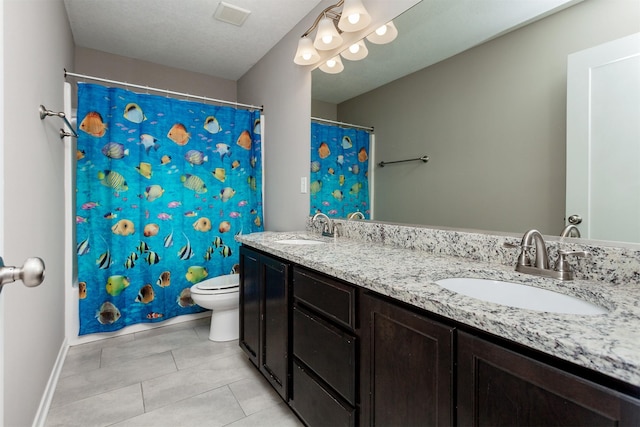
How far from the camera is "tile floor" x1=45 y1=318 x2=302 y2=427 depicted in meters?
1.50

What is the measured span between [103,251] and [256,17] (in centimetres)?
202

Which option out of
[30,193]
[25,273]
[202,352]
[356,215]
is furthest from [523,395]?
[202,352]

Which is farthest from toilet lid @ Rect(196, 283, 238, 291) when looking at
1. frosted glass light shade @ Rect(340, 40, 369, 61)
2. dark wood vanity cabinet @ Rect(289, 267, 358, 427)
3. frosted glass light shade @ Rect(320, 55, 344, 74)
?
frosted glass light shade @ Rect(340, 40, 369, 61)

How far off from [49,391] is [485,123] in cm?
245

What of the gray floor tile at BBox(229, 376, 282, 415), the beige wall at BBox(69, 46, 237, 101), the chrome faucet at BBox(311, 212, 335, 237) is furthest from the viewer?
the beige wall at BBox(69, 46, 237, 101)

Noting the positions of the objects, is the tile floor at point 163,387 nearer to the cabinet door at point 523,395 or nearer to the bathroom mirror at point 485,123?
the cabinet door at point 523,395

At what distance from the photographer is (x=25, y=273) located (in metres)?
0.58

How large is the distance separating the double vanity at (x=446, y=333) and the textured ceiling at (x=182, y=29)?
167 centimetres

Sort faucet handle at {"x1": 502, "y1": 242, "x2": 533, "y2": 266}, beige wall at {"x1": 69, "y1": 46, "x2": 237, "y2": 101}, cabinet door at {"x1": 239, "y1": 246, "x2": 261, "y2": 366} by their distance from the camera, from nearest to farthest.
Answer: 1. faucet handle at {"x1": 502, "y1": 242, "x2": 533, "y2": 266}
2. cabinet door at {"x1": 239, "y1": 246, "x2": 261, "y2": 366}
3. beige wall at {"x1": 69, "y1": 46, "x2": 237, "y2": 101}

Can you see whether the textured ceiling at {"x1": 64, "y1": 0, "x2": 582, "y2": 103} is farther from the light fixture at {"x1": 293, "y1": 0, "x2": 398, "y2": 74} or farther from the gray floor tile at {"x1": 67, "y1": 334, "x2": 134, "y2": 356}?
the gray floor tile at {"x1": 67, "y1": 334, "x2": 134, "y2": 356}

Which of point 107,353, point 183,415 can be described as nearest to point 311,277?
point 183,415

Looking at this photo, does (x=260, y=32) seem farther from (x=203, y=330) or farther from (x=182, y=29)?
(x=203, y=330)

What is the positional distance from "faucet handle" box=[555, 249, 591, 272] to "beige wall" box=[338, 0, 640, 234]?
0.17 meters

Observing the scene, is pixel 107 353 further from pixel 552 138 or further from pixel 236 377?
pixel 552 138
